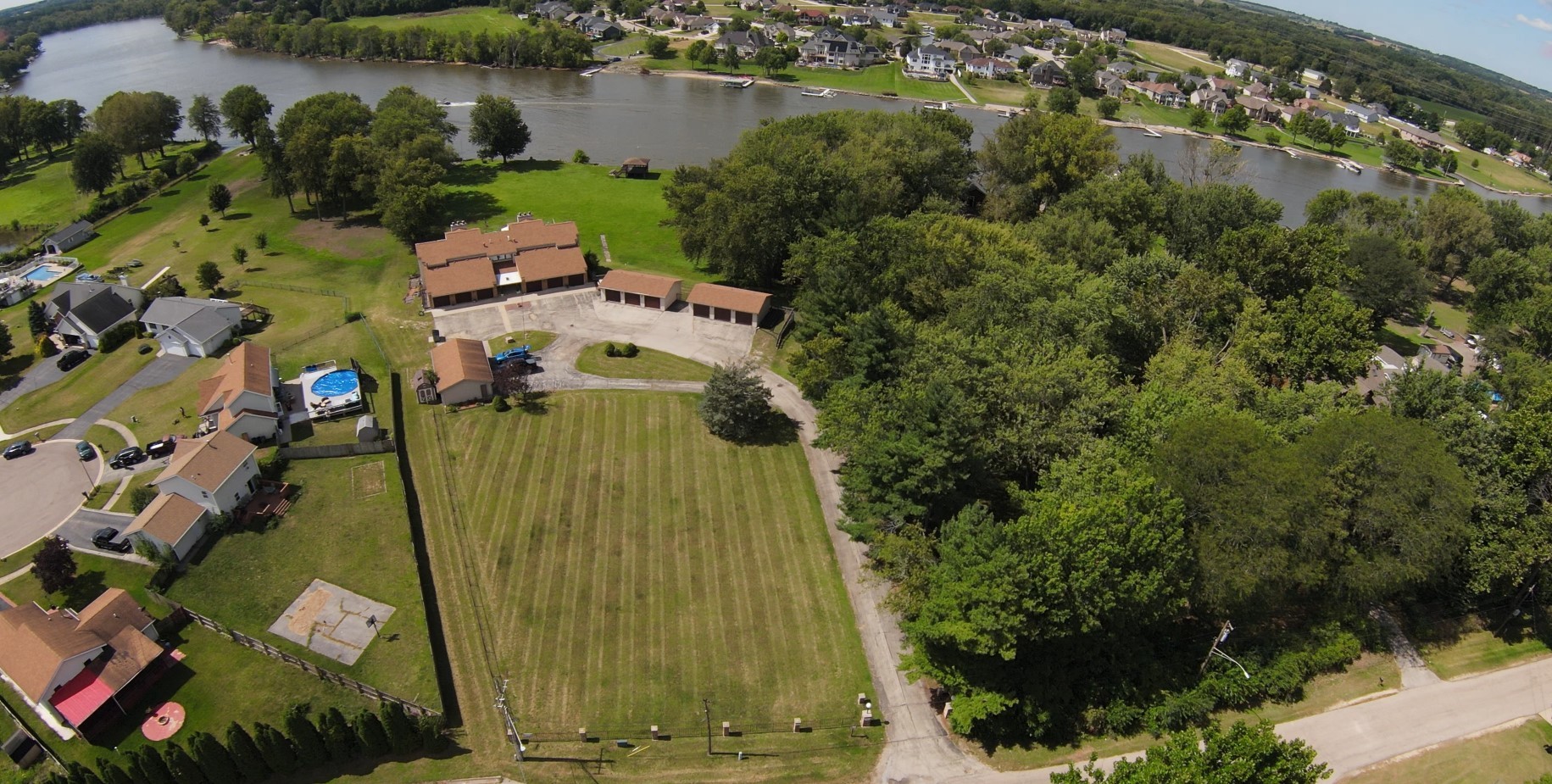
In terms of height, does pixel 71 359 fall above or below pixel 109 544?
above

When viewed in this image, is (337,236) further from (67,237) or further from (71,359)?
(71,359)

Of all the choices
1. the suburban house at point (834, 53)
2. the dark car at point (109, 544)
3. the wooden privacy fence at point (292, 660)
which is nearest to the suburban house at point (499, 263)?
the dark car at point (109, 544)

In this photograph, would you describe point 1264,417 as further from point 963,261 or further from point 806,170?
point 806,170

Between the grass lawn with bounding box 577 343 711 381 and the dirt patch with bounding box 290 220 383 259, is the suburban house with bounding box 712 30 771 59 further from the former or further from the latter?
→ the grass lawn with bounding box 577 343 711 381

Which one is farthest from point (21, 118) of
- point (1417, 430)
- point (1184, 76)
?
point (1184, 76)

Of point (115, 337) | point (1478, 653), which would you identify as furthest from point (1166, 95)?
point (115, 337)
